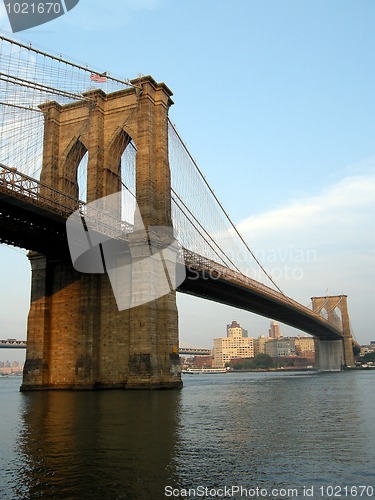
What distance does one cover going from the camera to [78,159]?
135ft

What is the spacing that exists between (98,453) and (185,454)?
6.47ft

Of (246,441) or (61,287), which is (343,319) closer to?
(61,287)

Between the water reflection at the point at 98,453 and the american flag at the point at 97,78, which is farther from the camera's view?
the american flag at the point at 97,78

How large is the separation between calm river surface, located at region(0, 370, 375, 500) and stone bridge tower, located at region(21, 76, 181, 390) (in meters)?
14.3

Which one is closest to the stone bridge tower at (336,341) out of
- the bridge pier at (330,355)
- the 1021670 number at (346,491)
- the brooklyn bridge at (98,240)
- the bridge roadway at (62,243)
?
the bridge pier at (330,355)

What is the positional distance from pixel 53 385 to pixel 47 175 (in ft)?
51.7

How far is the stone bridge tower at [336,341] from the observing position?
98188mm

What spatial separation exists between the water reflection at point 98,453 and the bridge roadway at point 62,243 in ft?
37.4

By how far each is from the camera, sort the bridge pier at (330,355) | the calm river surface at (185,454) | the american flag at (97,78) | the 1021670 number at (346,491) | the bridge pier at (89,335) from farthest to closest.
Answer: the bridge pier at (330,355) < the american flag at (97,78) < the bridge pier at (89,335) < the calm river surface at (185,454) < the 1021670 number at (346,491)

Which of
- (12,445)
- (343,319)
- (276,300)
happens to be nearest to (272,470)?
(12,445)

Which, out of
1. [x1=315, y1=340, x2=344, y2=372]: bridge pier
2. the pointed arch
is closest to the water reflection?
the pointed arch

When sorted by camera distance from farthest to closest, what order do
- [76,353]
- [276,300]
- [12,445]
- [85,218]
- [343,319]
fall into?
[343,319] < [276,300] < [76,353] < [85,218] < [12,445]

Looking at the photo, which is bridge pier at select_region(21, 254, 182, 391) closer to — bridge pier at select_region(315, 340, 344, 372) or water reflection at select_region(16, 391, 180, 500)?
water reflection at select_region(16, 391, 180, 500)

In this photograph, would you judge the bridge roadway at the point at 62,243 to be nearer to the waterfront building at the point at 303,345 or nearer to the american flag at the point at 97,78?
the american flag at the point at 97,78
